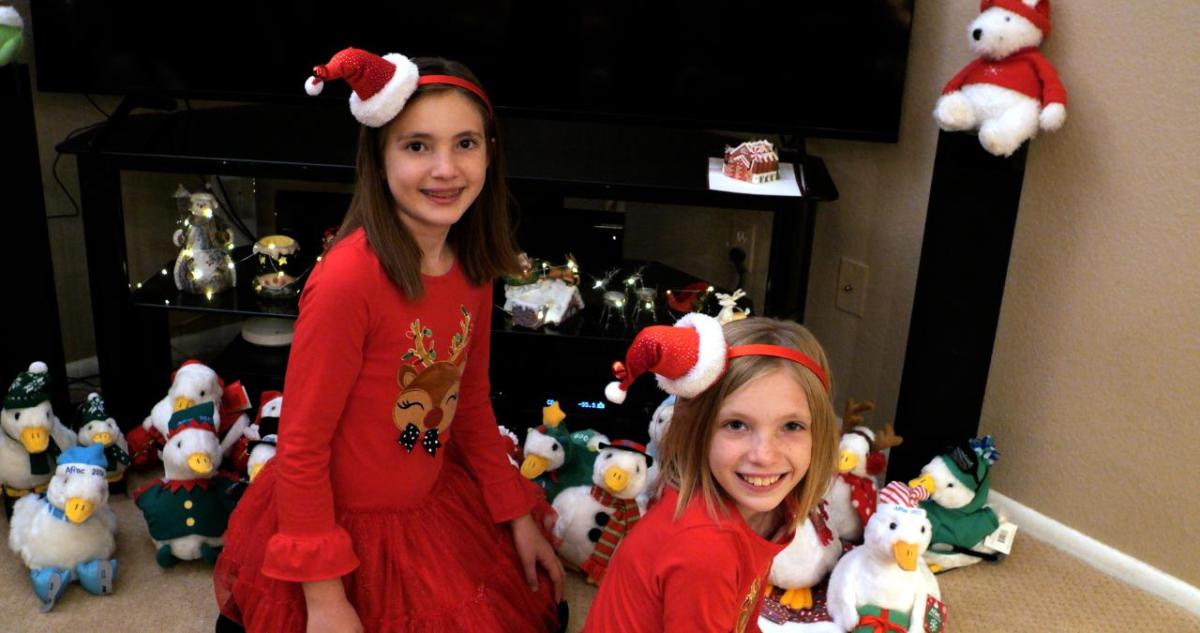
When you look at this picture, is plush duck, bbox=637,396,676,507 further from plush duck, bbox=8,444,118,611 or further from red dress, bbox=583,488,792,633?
plush duck, bbox=8,444,118,611

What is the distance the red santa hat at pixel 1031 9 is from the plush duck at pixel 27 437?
173 cm

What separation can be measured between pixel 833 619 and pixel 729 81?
1.01m

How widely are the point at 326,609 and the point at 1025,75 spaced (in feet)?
4.46

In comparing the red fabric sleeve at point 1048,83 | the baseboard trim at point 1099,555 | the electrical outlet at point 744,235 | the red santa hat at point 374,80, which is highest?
the red fabric sleeve at point 1048,83

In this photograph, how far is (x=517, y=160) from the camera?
2.23m

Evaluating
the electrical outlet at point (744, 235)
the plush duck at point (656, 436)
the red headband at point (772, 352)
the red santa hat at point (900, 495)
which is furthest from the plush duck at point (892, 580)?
the electrical outlet at point (744, 235)

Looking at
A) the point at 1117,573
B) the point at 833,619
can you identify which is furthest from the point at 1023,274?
the point at 833,619

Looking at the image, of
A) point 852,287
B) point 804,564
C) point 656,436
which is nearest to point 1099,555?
point 804,564

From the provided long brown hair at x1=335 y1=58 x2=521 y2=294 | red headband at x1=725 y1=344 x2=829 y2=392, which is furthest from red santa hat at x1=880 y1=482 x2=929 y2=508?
long brown hair at x1=335 y1=58 x2=521 y2=294

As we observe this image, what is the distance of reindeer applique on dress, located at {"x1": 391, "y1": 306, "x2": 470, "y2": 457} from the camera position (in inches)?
59.9

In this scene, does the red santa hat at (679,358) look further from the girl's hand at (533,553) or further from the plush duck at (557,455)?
the plush duck at (557,455)

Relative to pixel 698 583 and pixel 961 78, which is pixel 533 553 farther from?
pixel 961 78

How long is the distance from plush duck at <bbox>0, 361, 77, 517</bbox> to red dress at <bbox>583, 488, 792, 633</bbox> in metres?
1.17

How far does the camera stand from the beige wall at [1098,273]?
1.85m
